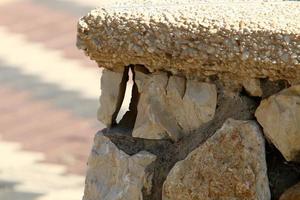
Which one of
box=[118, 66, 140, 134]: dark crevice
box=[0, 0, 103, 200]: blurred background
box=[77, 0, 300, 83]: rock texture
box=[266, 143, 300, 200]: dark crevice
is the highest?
box=[0, 0, 103, 200]: blurred background

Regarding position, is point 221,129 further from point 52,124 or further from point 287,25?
point 52,124

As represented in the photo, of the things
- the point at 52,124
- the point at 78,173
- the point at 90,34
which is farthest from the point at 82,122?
the point at 90,34

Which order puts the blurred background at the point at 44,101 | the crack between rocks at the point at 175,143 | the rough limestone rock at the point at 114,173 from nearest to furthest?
1. the crack between rocks at the point at 175,143
2. the rough limestone rock at the point at 114,173
3. the blurred background at the point at 44,101

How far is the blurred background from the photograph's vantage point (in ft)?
15.6

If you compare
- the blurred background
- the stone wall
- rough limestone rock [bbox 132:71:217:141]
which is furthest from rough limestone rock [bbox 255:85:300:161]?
the blurred background

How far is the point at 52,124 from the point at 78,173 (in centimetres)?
90

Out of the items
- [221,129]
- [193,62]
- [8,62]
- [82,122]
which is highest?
[8,62]

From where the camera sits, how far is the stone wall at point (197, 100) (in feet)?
7.22

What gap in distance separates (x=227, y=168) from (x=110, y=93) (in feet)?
1.32

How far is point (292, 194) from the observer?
2180mm

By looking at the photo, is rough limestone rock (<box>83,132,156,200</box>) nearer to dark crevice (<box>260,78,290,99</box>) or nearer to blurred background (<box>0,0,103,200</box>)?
dark crevice (<box>260,78,290,99</box>)

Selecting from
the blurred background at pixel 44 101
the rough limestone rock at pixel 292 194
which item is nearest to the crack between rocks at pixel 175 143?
the rough limestone rock at pixel 292 194

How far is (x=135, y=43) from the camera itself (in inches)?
93.3

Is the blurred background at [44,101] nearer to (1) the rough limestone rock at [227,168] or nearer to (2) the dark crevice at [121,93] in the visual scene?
(2) the dark crevice at [121,93]
